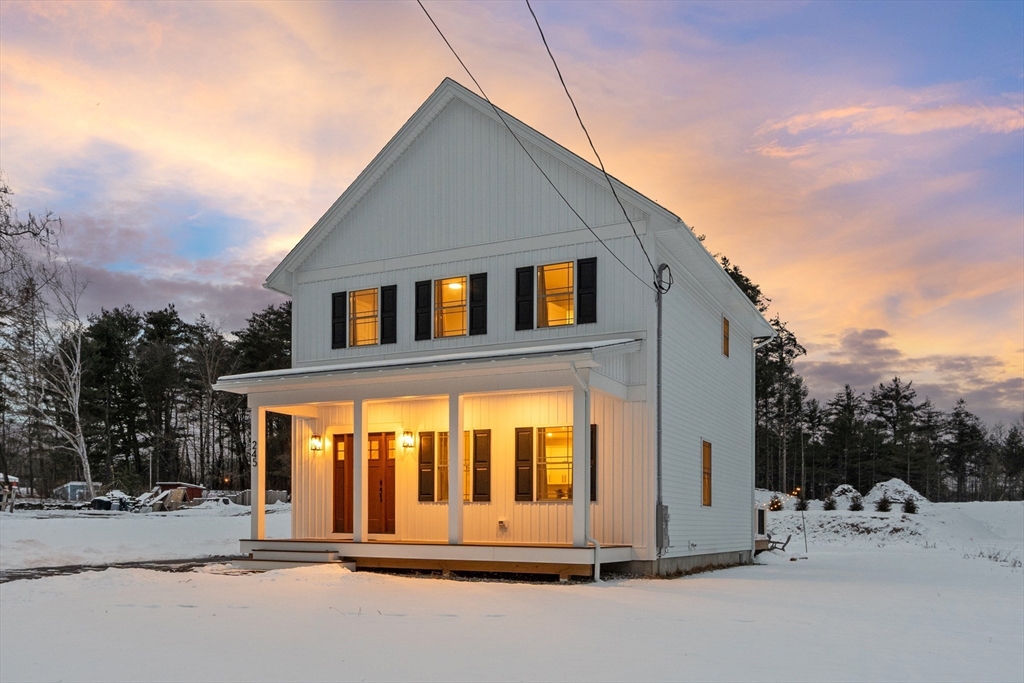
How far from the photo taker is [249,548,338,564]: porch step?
1580 cm

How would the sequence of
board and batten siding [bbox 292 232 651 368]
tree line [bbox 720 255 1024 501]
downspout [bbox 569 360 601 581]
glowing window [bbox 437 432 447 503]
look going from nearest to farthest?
1. downspout [bbox 569 360 601 581]
2. board and batten siding [bbox 292 232 651 368]
3. glowing window [bbox 437 432 447 503]
4. tree line [bbox 720 255 1024 501]

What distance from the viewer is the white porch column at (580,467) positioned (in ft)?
46.1

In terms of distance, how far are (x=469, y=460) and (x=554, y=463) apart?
1.67 meters

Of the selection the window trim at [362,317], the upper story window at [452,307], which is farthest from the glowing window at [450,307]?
the window trim at [362,317]

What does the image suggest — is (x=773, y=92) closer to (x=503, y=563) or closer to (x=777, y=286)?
(x=503, y=563)

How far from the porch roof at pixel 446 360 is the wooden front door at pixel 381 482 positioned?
5.47 ft

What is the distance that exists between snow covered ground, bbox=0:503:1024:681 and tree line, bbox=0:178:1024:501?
2545 centimetres

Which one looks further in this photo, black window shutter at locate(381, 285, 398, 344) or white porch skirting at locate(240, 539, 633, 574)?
black window shutter at locate(381, 285, 398, 344)

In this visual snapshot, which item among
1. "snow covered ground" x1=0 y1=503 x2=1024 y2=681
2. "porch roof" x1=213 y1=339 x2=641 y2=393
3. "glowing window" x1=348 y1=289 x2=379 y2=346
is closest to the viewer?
"snow covered ground" x1=0 y1=503 x2=1024 y2=681


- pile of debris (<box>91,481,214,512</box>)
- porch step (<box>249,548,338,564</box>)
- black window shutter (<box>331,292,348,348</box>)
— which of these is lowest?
pile of debris (<box>91,481,214,512</box>)

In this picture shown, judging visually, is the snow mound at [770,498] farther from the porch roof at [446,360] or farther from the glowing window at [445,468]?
the porch roof at [446,360]

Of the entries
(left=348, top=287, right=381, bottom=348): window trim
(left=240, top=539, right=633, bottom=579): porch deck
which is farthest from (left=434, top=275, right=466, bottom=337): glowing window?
(left=240, top=539, right=633, bottom=579): porch deck

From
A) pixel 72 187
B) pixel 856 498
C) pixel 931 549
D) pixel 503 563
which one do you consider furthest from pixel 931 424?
pixel 72 187

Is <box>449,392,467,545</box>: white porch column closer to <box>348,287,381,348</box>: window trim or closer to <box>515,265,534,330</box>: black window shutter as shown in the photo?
<box>515,265,534,330</box>: black window shutter
